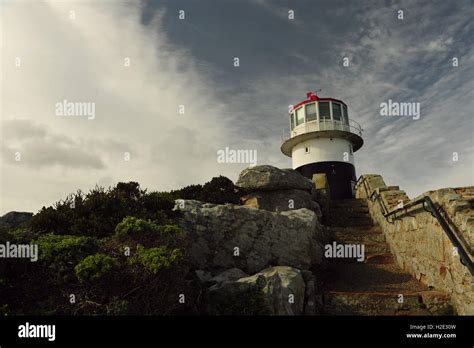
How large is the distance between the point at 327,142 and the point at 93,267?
57.3ft

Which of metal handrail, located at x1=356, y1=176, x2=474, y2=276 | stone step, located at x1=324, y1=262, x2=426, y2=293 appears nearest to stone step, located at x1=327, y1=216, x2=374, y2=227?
stone step, located at x1=324, y1=262, x2=426, y2=293

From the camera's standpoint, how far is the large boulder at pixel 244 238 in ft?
25.6

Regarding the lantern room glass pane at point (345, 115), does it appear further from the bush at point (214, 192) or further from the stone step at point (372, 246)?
the stone step at point (372, 246)

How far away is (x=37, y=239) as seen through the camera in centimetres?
581

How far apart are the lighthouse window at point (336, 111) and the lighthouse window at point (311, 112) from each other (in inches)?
44.7

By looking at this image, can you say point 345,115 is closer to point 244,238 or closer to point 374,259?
point 374,259

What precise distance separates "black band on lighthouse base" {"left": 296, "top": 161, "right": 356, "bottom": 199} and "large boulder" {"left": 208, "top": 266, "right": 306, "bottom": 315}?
569 inches

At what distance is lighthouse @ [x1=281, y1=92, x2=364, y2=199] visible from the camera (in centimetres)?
2031

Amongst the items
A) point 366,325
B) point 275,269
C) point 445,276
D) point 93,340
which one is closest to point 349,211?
point 445,276

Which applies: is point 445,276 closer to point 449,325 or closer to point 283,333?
point 449,325

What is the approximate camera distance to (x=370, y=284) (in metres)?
8.29

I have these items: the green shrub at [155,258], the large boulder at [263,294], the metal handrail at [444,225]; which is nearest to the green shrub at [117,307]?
the green shrub at [155,258]

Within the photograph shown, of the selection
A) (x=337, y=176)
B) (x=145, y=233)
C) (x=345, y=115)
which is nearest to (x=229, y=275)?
(x=145, y=233)

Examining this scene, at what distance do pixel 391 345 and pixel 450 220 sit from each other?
2.84 m
